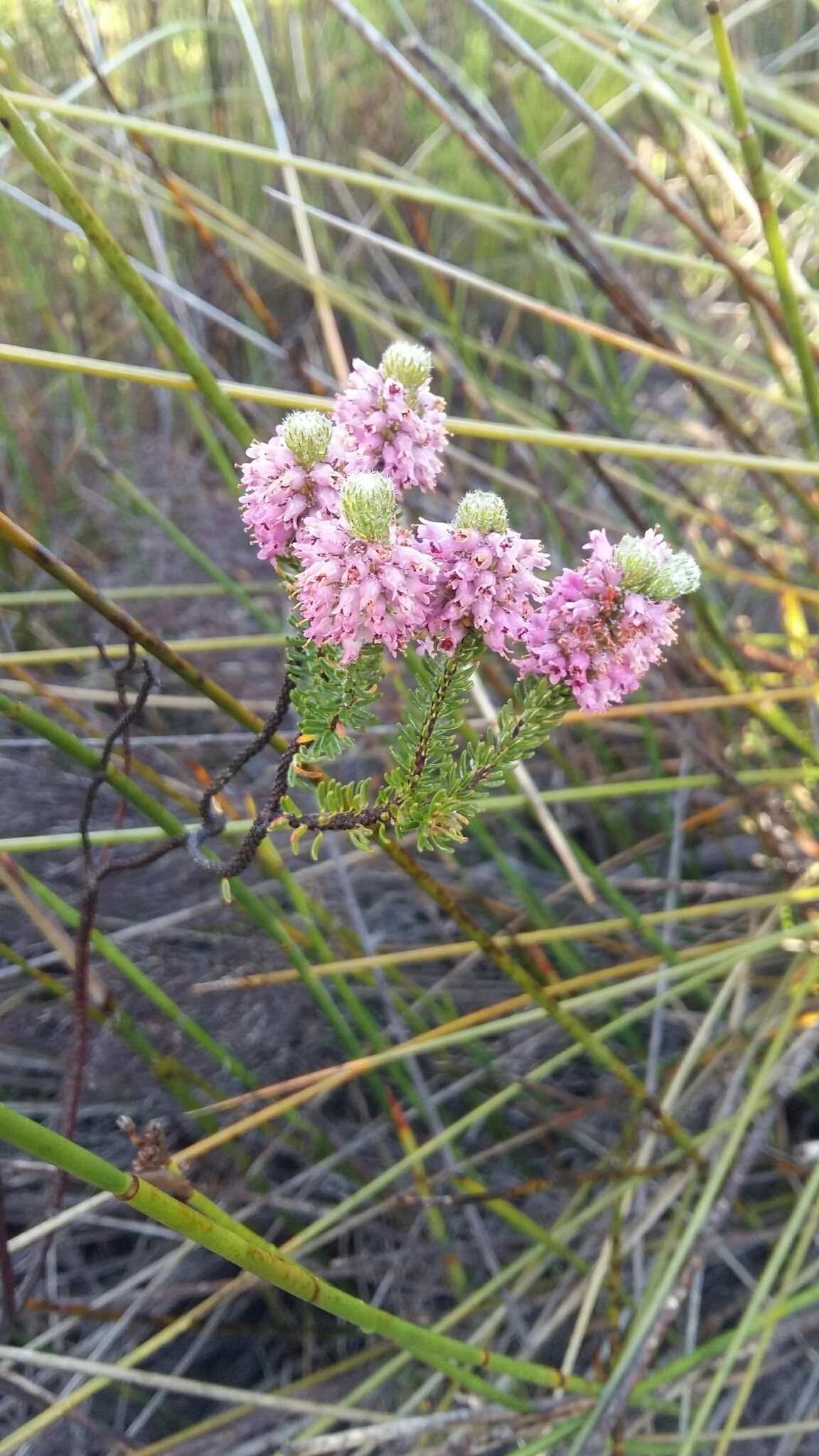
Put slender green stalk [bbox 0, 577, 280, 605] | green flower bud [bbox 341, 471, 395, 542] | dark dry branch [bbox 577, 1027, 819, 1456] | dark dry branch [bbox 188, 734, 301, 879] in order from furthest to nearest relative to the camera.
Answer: slender green stalk [bbox 0, 577, 280, 605] < dark dry branch [bbox 577, 1027, 819, 1456] < dark dry branch [bbox 188, 734, 301, 879] < green flower bud [bbox 341, 471, 395, 542]

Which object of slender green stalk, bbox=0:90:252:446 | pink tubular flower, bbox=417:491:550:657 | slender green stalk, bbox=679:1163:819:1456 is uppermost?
slender green stalk, bbox=0:90:252:446

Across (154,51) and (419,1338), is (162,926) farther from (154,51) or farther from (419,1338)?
(154,51)

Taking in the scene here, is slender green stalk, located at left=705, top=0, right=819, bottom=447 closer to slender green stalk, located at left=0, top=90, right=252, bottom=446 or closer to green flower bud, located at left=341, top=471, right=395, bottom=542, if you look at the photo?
slender green stalk, located at left=0, top=90, right=252, bottom=446

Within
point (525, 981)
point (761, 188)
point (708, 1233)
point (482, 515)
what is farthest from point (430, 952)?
point (761, 188)

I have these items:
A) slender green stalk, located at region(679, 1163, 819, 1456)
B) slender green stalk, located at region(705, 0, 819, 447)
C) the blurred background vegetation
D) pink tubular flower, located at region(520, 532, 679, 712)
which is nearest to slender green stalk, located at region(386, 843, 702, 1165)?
the blurred background vegetation

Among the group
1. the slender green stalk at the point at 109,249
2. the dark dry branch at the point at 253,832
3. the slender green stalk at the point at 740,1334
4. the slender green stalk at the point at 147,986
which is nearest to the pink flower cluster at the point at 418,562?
the dark dry branch at the point at 253,832

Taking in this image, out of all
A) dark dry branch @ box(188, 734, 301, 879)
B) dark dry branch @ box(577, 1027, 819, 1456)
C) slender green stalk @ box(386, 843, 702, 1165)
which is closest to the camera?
dark dry branch @ box(188, 734, 301, 879)
